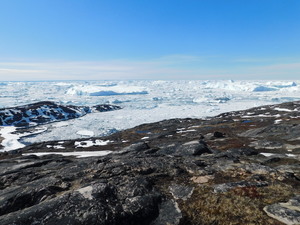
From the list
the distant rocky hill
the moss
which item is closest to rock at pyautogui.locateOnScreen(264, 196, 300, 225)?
the moss

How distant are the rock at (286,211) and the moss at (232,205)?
0.24m

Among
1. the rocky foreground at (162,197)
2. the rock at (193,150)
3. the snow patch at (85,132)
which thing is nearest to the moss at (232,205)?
the rocky foreground at (162,197)

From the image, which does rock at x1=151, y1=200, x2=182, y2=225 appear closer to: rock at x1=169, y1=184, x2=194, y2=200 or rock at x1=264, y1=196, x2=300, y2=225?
rock at x1=169, y1=184, x2=194, y2=200

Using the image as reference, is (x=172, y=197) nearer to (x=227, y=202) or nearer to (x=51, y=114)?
(x=227, y=202)

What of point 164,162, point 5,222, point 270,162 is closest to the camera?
point 5,222

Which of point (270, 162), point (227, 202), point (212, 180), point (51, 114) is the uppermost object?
point (227, 202)

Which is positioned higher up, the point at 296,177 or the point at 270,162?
the point at 296,177

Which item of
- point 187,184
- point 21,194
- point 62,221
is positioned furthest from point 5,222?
point 187,184

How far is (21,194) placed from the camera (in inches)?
327

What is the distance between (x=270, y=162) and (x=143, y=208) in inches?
494

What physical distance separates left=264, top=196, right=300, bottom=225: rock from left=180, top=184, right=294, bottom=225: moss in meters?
0.24

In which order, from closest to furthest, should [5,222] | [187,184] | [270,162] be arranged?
[5,222] < [187,184] < [270,162]

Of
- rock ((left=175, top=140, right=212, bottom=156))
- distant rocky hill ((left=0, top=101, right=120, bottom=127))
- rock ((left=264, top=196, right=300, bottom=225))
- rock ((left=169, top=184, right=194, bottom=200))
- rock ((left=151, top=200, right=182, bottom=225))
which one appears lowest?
distant rocky hill ((left=0, top=101, right=120, bottom=127))

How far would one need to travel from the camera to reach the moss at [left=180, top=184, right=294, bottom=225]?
6297 millimetres
